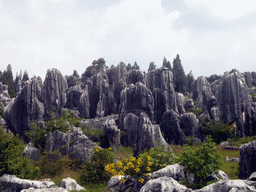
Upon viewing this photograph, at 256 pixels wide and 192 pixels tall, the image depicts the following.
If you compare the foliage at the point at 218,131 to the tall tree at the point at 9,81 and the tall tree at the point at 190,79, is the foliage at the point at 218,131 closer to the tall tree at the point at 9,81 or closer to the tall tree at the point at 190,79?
the tall tree at the point at 190,79

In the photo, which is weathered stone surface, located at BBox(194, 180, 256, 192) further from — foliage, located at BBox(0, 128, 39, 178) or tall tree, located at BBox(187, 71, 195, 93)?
tall tree, located at BBox(187, 71, 195, 93)

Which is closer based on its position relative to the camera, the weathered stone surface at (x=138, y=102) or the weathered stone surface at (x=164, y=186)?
the weathered stone surface at (x=164, y=186)

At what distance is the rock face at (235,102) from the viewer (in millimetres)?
39219

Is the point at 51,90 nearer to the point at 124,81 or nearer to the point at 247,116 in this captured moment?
the point at 124,81

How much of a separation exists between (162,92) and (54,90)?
25111 mm

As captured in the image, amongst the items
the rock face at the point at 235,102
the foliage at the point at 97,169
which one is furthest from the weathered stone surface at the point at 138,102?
the foliage at the point at 97,169

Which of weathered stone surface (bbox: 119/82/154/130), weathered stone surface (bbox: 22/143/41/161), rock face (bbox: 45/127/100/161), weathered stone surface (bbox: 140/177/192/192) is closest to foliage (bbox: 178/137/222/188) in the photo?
weathered stone surface (bbox: 140/177/192/192)

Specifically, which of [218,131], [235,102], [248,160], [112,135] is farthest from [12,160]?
[235,102]

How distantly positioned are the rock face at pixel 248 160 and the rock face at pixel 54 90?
44.2 metres

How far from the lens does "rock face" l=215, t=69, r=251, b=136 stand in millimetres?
39219

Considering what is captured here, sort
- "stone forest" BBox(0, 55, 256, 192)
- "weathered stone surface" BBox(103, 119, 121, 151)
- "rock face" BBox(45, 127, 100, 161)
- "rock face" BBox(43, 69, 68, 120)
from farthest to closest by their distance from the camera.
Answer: "rock face" BBox(43, 69, 68, 120), "weathered stone surface" BBox(103, 119, 121, 151), "rock face" BBox(45, 127, 100, 161), "stone forest" BBox(0, 55, 256, 192)

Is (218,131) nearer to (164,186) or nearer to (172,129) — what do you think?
(172,129)

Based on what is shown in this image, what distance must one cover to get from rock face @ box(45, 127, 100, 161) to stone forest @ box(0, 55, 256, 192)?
72 millimetres

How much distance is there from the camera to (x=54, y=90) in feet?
174
